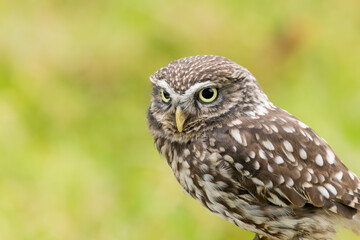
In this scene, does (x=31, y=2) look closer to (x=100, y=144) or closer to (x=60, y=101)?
(x=60, y=101)

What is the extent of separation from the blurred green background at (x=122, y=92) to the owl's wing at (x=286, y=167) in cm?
156

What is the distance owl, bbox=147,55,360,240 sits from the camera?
325 centimetres

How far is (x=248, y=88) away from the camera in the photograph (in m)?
3.38

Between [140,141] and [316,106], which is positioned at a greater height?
[140,141]

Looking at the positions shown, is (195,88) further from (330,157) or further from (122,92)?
(122,92)

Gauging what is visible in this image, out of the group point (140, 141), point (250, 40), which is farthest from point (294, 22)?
point (140, 141)

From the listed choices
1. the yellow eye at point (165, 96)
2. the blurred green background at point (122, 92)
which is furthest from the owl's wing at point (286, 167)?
the blurred green background at point (122, 92)

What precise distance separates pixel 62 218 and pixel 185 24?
2066 mm

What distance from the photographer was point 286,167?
3.26 m

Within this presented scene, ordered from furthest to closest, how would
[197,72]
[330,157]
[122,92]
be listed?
[122,92] → [330,157] → [197,72]

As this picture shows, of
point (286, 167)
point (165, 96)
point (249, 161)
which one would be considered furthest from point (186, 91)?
point (286, 167)

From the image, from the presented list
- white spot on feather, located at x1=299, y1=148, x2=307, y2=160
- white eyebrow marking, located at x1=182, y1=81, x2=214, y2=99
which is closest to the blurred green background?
white spot on feather, located at x1=299, y1=148, x2=307, y2=160

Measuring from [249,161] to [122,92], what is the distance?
3.34 metres

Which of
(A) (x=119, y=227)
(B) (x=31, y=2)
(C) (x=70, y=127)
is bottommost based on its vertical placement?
(A) (x=119, y=227)
